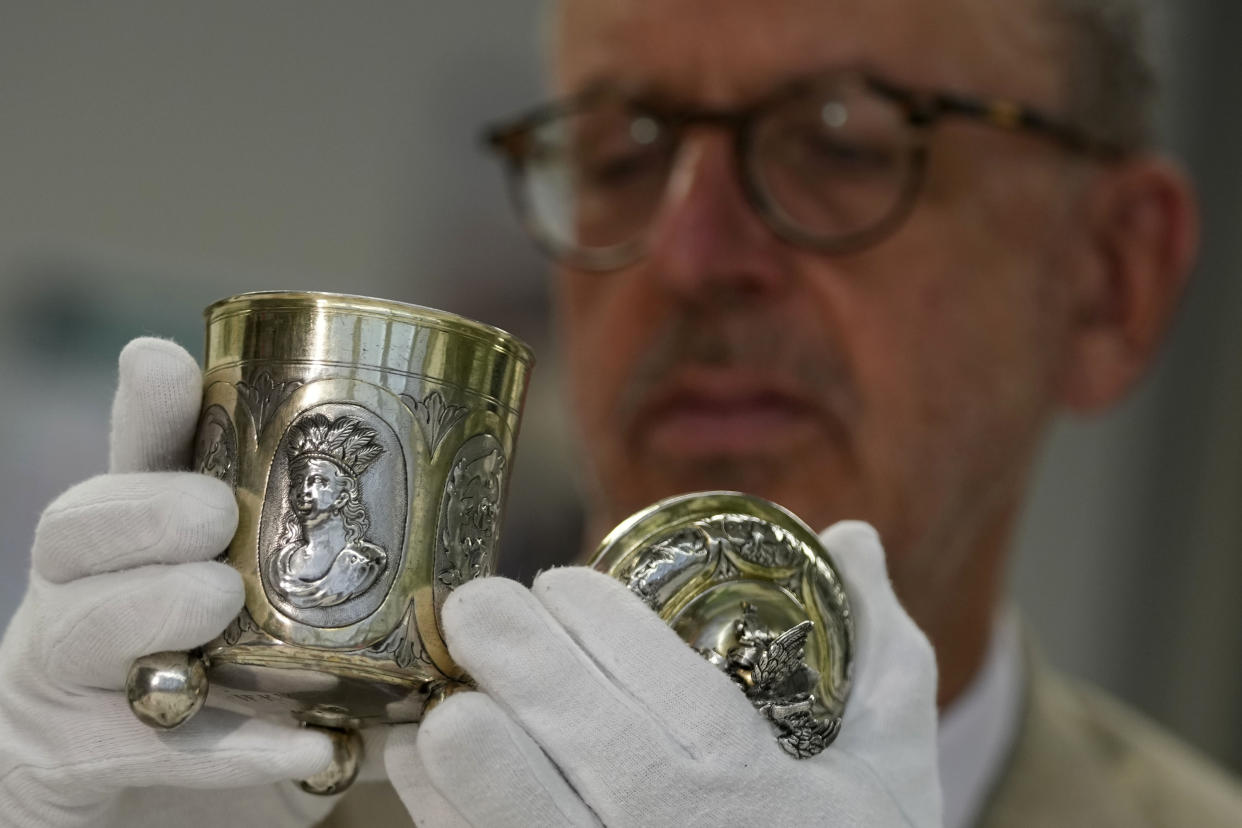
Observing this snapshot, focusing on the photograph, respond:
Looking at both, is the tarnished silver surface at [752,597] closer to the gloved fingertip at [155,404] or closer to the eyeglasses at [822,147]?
the gloved fingertip at [155,404]

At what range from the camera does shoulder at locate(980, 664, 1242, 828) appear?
60.4 inches

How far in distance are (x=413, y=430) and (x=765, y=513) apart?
8.6 inches

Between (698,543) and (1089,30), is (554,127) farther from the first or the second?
(698,543)

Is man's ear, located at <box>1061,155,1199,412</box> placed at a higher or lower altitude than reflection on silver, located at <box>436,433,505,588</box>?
higher

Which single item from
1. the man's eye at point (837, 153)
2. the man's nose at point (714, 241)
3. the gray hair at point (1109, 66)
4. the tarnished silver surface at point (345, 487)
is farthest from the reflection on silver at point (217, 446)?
the gray hair at point (1109, 66)

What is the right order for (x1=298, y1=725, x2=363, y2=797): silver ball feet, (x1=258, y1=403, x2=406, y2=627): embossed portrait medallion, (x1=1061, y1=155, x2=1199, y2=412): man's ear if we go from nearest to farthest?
(x1=258, y1=403, x2=406, y2=627): embossed portrait medallion < (x1=298, y1=725, x2=363, y2=797): silver ball feet < (x1=1061, y1=155, x2=1199, y2=412): man's ear

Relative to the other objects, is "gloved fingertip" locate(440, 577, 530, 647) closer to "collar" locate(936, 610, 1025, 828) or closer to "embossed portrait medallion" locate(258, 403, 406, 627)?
"embossed portrait medallion" locate(258, 403, 406, 627)

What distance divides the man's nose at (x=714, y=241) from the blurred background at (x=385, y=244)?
1.12 meters

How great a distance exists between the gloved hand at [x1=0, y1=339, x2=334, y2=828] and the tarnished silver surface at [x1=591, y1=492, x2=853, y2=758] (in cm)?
22

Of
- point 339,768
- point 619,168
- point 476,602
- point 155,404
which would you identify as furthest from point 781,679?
point 619,168

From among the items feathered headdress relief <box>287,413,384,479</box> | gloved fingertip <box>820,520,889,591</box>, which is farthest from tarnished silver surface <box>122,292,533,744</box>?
gloved fingertip <box>820,520,889,591</box>

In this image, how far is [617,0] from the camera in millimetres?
1605

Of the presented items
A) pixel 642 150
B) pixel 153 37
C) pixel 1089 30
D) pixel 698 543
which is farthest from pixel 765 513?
pixel 153 37

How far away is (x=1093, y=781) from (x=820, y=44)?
96cm
